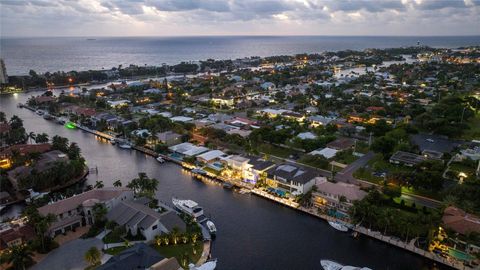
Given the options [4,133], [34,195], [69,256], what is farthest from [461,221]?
[4,133]

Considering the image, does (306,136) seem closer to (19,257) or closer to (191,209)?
(191,209)

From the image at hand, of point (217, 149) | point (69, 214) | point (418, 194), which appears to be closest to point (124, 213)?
point (69, 214)

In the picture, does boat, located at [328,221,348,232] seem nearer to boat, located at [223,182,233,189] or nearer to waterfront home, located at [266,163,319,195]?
waterfront home, located at [266,163,319,195]

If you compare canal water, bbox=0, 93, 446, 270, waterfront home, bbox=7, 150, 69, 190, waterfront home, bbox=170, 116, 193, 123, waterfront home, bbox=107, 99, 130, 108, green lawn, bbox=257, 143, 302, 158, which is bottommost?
canal water, bbox=0, 93, 446, 270

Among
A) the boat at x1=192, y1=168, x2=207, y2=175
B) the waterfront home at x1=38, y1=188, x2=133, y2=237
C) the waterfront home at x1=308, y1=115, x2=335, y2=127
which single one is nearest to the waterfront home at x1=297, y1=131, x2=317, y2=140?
the waterfront home at x1=308, y1=115, x2=335, y2=127

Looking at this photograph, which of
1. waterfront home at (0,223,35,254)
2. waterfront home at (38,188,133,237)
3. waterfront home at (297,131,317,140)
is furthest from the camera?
waterfront home at (297,131,317,140)

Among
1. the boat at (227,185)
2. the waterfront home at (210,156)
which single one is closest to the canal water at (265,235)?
the boat at (227,185)

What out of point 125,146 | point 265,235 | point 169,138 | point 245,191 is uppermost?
point 169,138
